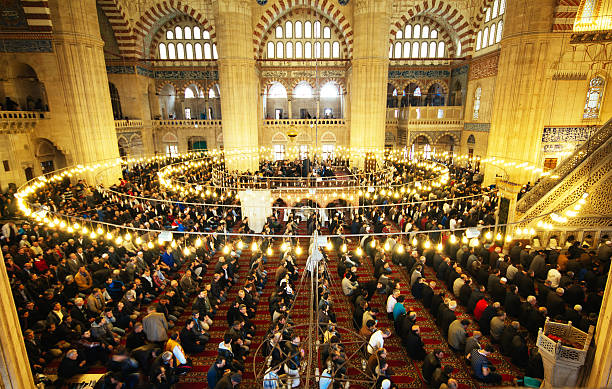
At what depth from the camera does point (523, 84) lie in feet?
39.2


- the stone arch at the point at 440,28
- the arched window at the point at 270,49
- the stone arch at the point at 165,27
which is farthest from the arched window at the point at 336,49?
the stone arch at the point at 165,27

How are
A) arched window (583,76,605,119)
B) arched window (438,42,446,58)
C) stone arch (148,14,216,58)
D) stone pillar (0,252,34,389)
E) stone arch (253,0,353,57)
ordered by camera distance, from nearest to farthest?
stone pillar (0,252,34,389)
arched window (583,76,605,119)
stone arch (253,0,353,57)
stone arch (148,14,216,58)
arched window (438,42,446,58)

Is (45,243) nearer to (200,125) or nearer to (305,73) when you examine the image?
(200,125)

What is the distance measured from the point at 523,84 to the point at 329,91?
15.5m

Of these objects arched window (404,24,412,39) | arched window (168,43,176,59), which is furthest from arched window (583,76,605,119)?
arched window (168,43,176,59)

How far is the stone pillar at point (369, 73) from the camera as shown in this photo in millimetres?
15352

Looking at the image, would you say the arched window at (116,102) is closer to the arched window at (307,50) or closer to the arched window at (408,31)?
the arched window at (307,50)

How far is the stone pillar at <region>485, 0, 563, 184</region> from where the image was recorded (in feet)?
37.4

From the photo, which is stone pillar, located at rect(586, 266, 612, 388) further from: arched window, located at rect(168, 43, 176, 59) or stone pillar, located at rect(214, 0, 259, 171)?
arched window, located at rect(168, 43, 176, 59)

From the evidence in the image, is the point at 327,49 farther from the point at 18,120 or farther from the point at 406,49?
the point at 18,120

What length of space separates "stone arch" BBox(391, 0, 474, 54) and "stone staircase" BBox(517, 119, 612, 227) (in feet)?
41.5

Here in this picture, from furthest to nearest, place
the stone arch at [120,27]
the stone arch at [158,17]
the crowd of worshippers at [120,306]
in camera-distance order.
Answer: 1. the stone arch at [158,17]
2. the stone arch at [120,27]
3. the crowd of worshippers at [120,306]

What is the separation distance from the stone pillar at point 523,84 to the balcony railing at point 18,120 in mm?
17794

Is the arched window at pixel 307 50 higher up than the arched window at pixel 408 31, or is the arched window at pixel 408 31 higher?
the arched window at pixel 408 31
